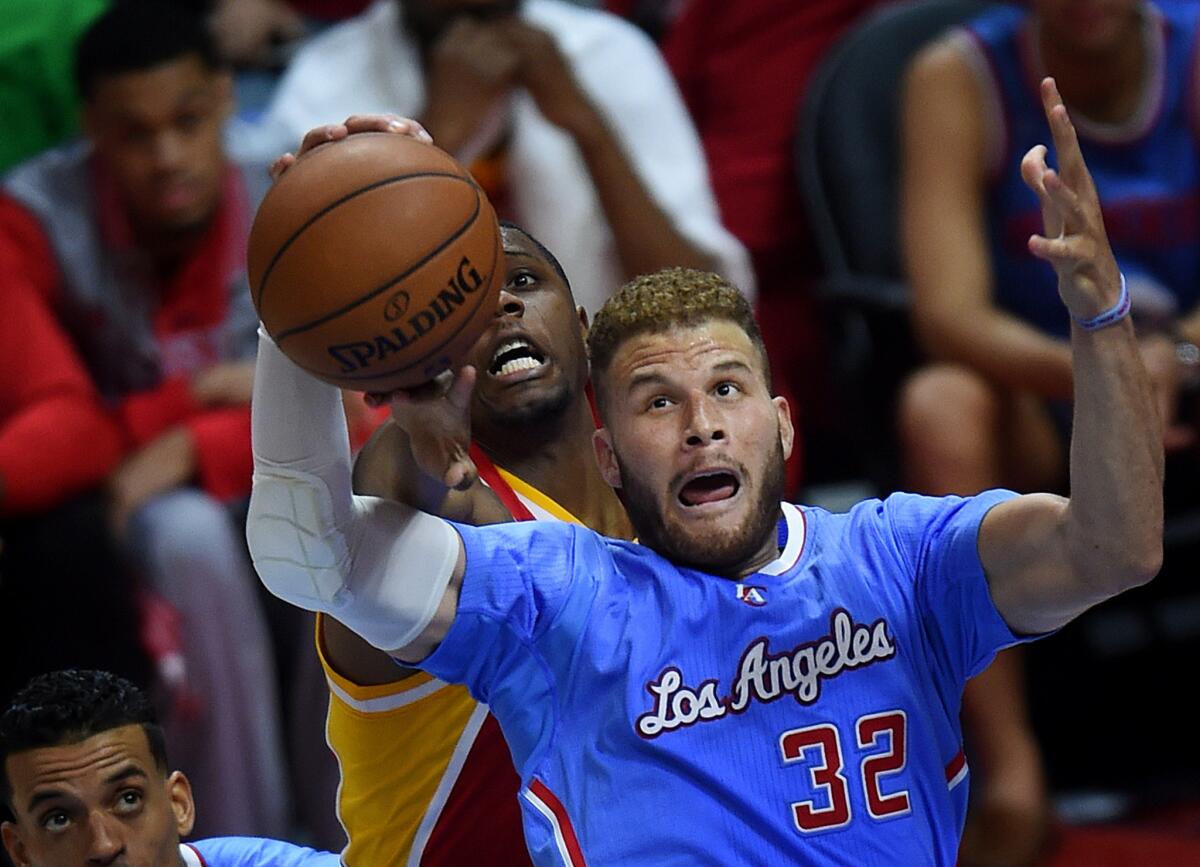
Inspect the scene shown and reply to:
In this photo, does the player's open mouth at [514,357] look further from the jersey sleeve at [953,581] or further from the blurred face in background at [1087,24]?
the blurred face in background at [1087,24]

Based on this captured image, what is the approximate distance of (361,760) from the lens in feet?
10.6

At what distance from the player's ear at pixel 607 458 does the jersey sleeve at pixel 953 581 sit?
1.32ft

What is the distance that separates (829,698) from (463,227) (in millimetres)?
812

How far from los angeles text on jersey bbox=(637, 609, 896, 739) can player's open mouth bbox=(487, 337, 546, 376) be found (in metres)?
0.74

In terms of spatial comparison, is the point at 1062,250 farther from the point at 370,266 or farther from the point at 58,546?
the point at 58,546

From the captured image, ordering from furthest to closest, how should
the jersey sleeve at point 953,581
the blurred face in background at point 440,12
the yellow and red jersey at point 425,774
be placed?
the blurred face in background at point 440,12
the yellow and red jersey at point 425,774
the jersey sleeve at point 953,581

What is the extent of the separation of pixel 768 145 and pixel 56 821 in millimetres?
2971

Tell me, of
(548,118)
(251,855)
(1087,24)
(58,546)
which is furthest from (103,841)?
(1087,24)

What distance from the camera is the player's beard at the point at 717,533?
2.93 m

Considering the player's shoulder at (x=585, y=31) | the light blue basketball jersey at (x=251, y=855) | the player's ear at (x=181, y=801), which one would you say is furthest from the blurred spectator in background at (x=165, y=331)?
the player's ear at (x=181, y=801)

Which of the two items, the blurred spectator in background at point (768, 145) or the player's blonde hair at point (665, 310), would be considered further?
the blurred spectator in background at point (768, 145)

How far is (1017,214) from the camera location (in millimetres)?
4953

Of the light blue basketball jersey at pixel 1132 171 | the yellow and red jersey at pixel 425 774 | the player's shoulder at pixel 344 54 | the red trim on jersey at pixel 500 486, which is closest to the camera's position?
the yellow and red jersey at pixel 425 774

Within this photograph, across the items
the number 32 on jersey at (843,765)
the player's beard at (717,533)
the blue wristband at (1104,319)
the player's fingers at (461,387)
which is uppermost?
the player's fingers at (461,387)
